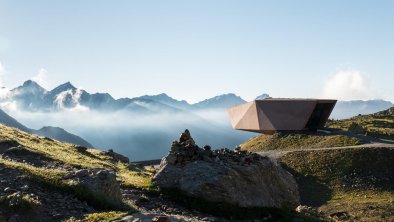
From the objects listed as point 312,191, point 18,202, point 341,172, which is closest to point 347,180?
point 341,172

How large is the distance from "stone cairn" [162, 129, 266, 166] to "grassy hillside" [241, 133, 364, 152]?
151 feet

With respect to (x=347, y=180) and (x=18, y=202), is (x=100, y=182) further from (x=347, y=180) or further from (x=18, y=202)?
(x=347, y=180)

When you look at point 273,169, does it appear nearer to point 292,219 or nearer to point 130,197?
point 292,219

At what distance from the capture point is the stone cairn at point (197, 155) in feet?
100

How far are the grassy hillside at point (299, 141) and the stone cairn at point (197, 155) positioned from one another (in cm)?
4617

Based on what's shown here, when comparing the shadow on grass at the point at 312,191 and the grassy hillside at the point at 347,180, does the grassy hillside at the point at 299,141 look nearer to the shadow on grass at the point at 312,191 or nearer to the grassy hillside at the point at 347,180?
the grassy hillside at the point at 347,180

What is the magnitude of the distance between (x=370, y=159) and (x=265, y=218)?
4215 cm

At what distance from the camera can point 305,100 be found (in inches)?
3425

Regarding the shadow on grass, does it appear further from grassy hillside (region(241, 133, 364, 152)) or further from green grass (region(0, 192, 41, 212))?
green grass (region(0, 192, 41, 212))

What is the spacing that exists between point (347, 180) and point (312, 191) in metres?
5.65

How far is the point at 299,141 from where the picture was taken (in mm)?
79562

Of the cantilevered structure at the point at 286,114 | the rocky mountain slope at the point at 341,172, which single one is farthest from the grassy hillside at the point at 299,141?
the cantilevered structure at the point at 286,114

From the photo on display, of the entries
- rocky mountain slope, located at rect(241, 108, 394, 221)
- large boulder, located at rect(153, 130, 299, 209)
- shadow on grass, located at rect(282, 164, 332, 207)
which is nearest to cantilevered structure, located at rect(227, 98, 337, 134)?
rocky mountain slope, located at rect(241, 108, 394, 221)

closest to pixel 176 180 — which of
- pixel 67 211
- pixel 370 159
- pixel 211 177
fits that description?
pixel 211 177
